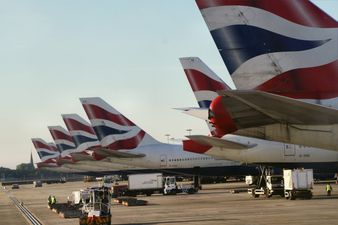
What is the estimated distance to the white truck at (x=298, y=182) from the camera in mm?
42881

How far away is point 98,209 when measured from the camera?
2836 centimetres

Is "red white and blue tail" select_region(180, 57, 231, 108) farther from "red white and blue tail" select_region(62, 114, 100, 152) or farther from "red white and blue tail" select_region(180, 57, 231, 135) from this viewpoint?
"red white and blue tail" select_region(62, 114, 100, 152)

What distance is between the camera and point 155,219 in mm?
31625

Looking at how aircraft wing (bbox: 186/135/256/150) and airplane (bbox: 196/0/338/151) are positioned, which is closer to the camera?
airplane (bbox: 196/0/338/151)

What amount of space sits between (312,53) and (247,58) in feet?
5.75

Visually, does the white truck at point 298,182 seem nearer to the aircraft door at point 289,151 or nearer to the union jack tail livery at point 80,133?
the aircraft door at point 289,151

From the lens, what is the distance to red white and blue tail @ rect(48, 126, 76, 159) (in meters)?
106

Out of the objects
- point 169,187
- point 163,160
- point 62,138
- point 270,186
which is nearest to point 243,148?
point 270,186

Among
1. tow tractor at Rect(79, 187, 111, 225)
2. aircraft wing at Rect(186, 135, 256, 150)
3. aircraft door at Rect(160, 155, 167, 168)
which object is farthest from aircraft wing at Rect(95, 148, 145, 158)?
tow tractor at Rect(79, 187, 111, 225)

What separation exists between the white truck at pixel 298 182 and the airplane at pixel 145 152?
2000 cm

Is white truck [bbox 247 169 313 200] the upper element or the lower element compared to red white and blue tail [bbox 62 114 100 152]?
lower

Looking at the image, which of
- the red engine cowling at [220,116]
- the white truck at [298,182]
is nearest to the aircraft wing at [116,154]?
the white truck at [298,182]

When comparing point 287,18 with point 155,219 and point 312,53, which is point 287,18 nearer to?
point 312,53

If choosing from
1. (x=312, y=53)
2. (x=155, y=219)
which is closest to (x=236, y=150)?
(x=155, y=219)
